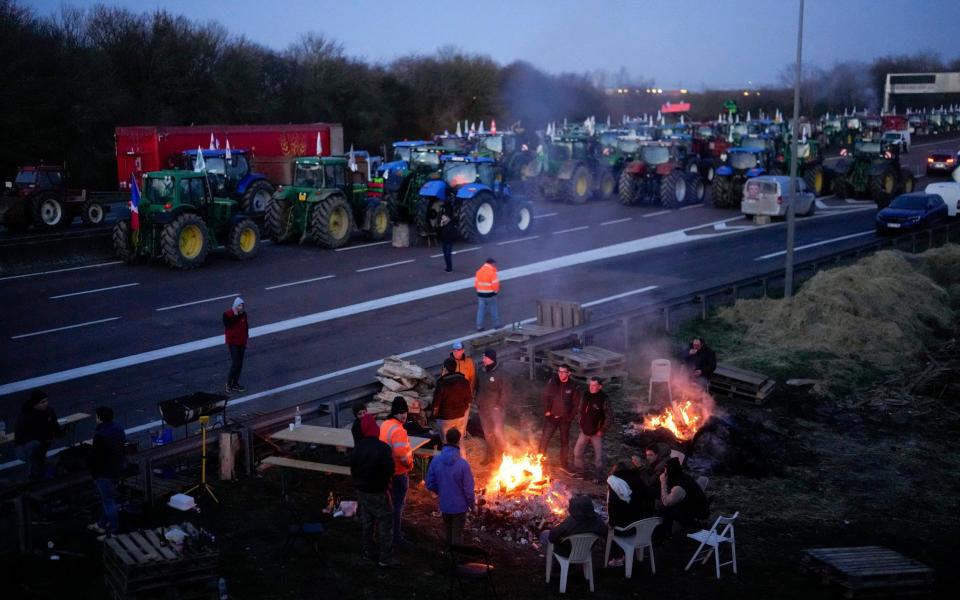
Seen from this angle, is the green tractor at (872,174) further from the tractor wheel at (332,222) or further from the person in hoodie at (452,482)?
the person in hoodie at (452,482)

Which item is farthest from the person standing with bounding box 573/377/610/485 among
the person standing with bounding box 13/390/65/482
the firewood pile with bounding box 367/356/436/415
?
the person standing with bounding box 13/390/65/482

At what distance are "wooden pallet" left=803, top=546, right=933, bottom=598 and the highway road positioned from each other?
26.0 ft

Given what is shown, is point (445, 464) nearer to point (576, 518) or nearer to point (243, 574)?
point (576, 518)

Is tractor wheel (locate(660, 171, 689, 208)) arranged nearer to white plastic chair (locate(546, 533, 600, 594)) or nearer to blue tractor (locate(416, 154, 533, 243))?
blue tractor (locate(416, 154, 533, 243))

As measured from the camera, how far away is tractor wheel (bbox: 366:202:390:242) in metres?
29.1

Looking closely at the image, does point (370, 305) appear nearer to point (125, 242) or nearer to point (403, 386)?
point (125, 242)

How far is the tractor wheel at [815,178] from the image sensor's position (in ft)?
132

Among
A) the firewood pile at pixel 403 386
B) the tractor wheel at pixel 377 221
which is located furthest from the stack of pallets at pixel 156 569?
the tractor wheel at pixel 377 221

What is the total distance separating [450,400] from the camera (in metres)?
11.8

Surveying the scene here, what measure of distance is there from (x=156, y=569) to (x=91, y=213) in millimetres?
28466

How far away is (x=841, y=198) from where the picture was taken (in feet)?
132

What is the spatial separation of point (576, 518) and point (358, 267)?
16.9 meters

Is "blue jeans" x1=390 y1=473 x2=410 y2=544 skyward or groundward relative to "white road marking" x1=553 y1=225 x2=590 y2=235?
groundward

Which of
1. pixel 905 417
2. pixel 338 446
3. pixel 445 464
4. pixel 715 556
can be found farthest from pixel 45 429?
pixel 905 417
